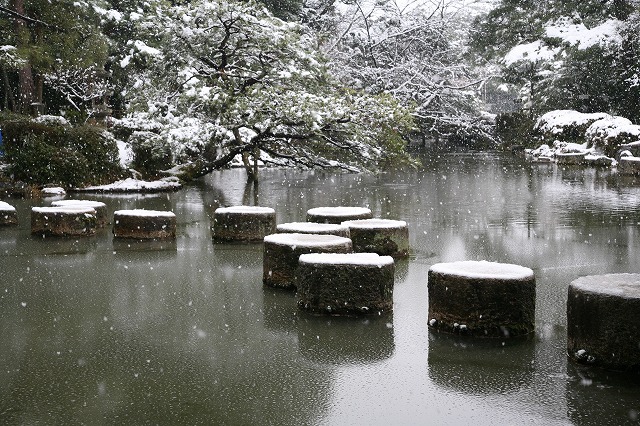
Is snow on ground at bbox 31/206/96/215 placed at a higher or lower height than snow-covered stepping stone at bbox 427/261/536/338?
higher

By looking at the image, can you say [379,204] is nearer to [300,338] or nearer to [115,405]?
[300,338]

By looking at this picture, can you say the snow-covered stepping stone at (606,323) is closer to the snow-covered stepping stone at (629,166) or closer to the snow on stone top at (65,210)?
the snow on stone top at (65,210)

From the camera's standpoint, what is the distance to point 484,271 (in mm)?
6242

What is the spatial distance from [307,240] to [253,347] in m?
2.15

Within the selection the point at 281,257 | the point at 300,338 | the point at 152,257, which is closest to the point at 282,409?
the point at 300,338

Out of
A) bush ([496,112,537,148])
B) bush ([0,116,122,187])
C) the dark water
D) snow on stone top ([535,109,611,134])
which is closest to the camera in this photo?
the dark water

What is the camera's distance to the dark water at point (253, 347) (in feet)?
15.1

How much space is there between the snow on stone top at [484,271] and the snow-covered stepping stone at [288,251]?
155cm

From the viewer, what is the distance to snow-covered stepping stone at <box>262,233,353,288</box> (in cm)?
760

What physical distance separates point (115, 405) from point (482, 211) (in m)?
11.4

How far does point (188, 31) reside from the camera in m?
19.1

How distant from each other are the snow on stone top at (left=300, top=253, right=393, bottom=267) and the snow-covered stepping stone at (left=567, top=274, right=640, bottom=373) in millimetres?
1818

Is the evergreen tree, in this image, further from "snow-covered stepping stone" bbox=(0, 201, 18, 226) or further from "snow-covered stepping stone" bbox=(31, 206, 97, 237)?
"snow-covered stepping stone" bbox=(31, 206, 97, 237)

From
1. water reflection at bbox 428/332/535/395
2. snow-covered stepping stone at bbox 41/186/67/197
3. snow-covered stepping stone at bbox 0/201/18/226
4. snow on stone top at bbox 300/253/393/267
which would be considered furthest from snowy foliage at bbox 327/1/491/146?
water reflection at bbox 428/332/535/395
